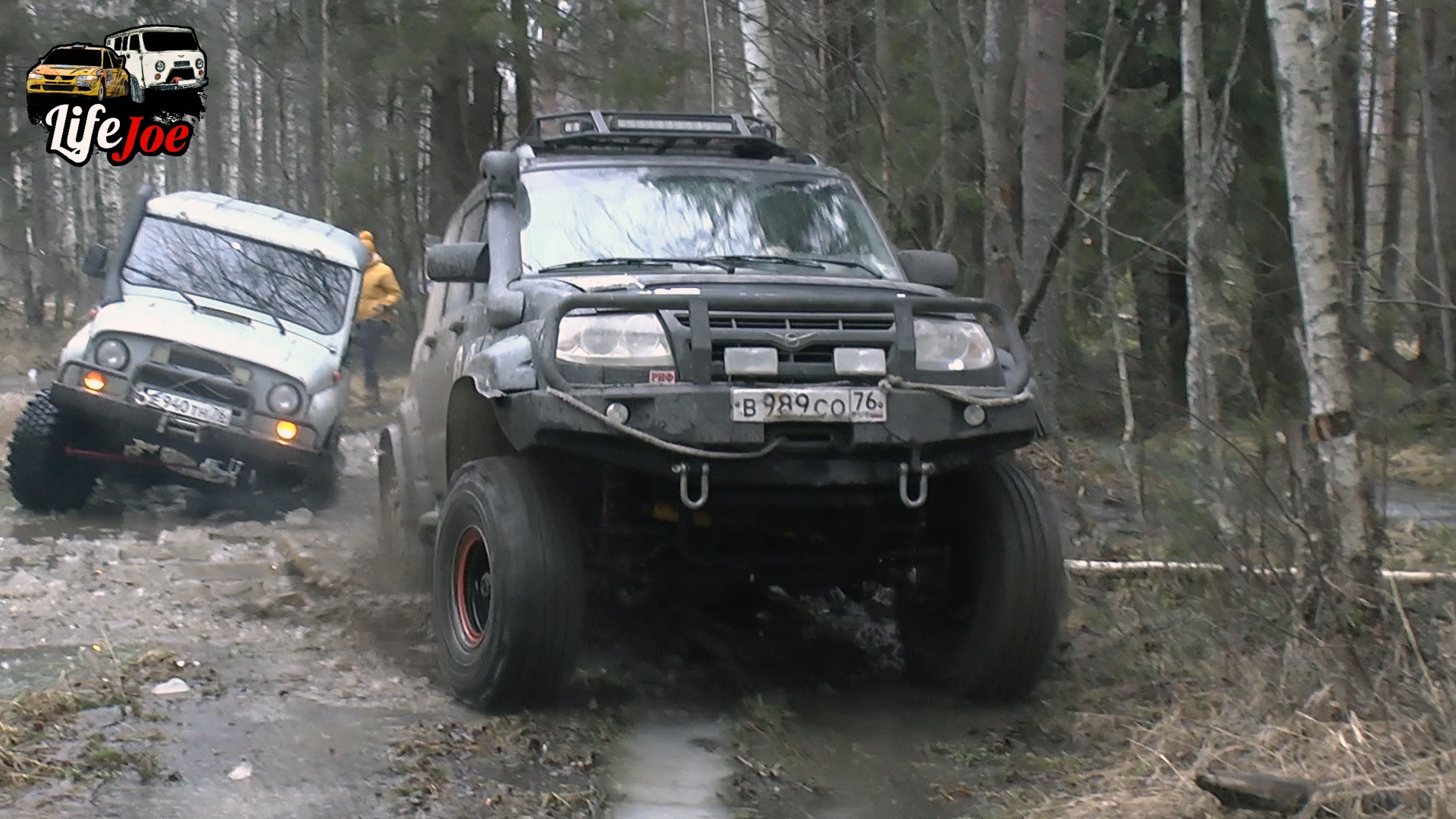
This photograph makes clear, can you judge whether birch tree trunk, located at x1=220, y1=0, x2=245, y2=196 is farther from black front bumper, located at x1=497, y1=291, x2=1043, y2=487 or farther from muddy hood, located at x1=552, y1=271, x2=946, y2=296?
black front bumper, located at x1=497, y1=291, x2=1043, y2=487

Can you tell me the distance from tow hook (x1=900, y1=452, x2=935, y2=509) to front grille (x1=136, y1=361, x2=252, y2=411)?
19.3ft

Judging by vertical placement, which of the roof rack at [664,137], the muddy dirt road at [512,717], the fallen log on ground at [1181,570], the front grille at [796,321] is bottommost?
the muddy dirt road at [512,717]

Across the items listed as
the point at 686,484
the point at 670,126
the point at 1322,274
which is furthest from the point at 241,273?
the point at 1322,274

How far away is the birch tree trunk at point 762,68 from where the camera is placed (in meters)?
13.7

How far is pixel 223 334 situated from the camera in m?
10.2

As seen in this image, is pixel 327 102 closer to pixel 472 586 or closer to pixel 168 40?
pixel 168 40

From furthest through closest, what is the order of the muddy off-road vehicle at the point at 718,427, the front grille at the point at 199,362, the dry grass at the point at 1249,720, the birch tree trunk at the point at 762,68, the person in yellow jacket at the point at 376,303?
the person in yellow jacket at the point at 376,303 < the birch tree trunk at the point at 762,68 < the front grille at the point at 199,362 < the muddy off-road vehicle at the point at 718,427 < the dry grass at the point at 1249,720

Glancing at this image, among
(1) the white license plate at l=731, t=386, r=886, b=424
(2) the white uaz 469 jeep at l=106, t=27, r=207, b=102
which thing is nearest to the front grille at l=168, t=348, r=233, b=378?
(1) the white license plate at l=731, t=386, r=886, b=424

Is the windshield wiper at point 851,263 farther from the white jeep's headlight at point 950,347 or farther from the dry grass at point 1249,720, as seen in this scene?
the dry grass at point 1249,720

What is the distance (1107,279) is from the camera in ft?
30.7

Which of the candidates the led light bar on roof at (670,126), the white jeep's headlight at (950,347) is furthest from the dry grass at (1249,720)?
the led light bar on roof at (670,126)

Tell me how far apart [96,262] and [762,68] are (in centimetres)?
561

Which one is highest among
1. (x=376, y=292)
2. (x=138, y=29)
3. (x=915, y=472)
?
(x=138, y=29)

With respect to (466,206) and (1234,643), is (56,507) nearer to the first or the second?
(466,206)
